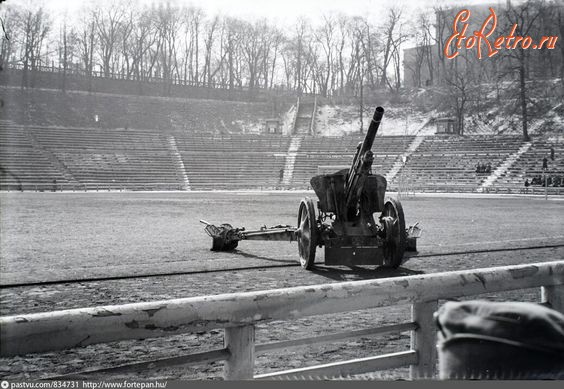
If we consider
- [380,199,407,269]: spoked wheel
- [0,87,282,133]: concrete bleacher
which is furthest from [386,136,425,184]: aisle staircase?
[380,199,407,269]: spoked wheel

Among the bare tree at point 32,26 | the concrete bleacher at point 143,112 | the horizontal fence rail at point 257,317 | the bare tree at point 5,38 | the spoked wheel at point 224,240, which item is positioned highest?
the concrete bleacher at point 143,112

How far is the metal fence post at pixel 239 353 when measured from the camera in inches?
78.4

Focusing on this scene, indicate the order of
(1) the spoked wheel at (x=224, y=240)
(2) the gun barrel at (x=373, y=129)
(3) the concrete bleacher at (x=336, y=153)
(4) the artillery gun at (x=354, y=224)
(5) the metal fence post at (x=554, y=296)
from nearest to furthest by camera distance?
(5) the metal fence post at (x=554, y=296) → (2) the gun barrel at (x=373, y=129) → (4) the artillery gun at (x=354, y=224) → (1) the spoked wheel at (x=224, y=240) → (3) the concrete bleacher at (x=336, y=153)

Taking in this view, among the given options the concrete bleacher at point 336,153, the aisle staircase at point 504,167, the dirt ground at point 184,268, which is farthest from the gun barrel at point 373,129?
the aisle staircase at point 504,167

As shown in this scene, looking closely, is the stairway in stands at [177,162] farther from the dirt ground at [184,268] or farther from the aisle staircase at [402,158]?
the dirt ground at [184,268]

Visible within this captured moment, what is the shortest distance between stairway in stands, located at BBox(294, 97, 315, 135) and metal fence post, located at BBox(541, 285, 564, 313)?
48496 mm

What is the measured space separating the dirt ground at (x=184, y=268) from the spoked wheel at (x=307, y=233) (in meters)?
0.18

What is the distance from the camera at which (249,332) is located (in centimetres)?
203

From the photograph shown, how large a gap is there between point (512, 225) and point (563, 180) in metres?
18.6

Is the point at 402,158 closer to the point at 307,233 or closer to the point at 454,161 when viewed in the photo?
the point at 454,161

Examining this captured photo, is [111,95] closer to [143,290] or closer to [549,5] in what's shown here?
[549,5]

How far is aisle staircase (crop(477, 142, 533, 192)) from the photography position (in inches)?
1332

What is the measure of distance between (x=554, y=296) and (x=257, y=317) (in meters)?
1.75

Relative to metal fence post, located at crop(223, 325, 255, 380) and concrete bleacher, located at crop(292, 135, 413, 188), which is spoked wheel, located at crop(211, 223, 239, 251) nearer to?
metal fence post, located at crop(223, 325, 255, 380)
